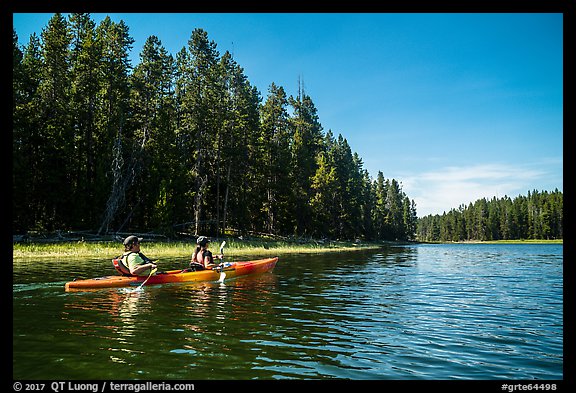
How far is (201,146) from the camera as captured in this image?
50.4 meters

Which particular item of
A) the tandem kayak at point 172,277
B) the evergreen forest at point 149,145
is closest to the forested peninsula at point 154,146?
the evergreen forest at point 149,145

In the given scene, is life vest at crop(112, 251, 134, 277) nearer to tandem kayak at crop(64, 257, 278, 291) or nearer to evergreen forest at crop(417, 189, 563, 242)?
tandem kayak at crop(64, 257, 278, 291)

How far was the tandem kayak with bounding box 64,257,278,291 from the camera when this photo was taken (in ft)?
42.6

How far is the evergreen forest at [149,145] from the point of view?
119 feet

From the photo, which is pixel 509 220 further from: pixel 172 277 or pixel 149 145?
pixel 172 277

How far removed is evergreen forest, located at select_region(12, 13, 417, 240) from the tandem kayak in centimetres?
2205

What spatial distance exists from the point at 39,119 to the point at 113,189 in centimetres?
904

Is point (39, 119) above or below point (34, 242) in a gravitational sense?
above

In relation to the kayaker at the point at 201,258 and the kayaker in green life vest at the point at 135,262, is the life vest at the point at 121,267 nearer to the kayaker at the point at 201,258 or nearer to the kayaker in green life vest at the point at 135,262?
the kayaker in green life vest at the point at 135,262

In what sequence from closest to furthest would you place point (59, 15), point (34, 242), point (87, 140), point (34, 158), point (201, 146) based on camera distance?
point (34, 242) < point (34, 158) < point (59, 15) < point (87, 140) < point (201, 146)

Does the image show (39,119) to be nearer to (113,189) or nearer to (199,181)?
(113,189)

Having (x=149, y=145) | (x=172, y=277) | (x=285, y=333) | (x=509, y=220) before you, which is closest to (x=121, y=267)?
(x=172, y=277)

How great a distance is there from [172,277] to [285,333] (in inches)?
314
